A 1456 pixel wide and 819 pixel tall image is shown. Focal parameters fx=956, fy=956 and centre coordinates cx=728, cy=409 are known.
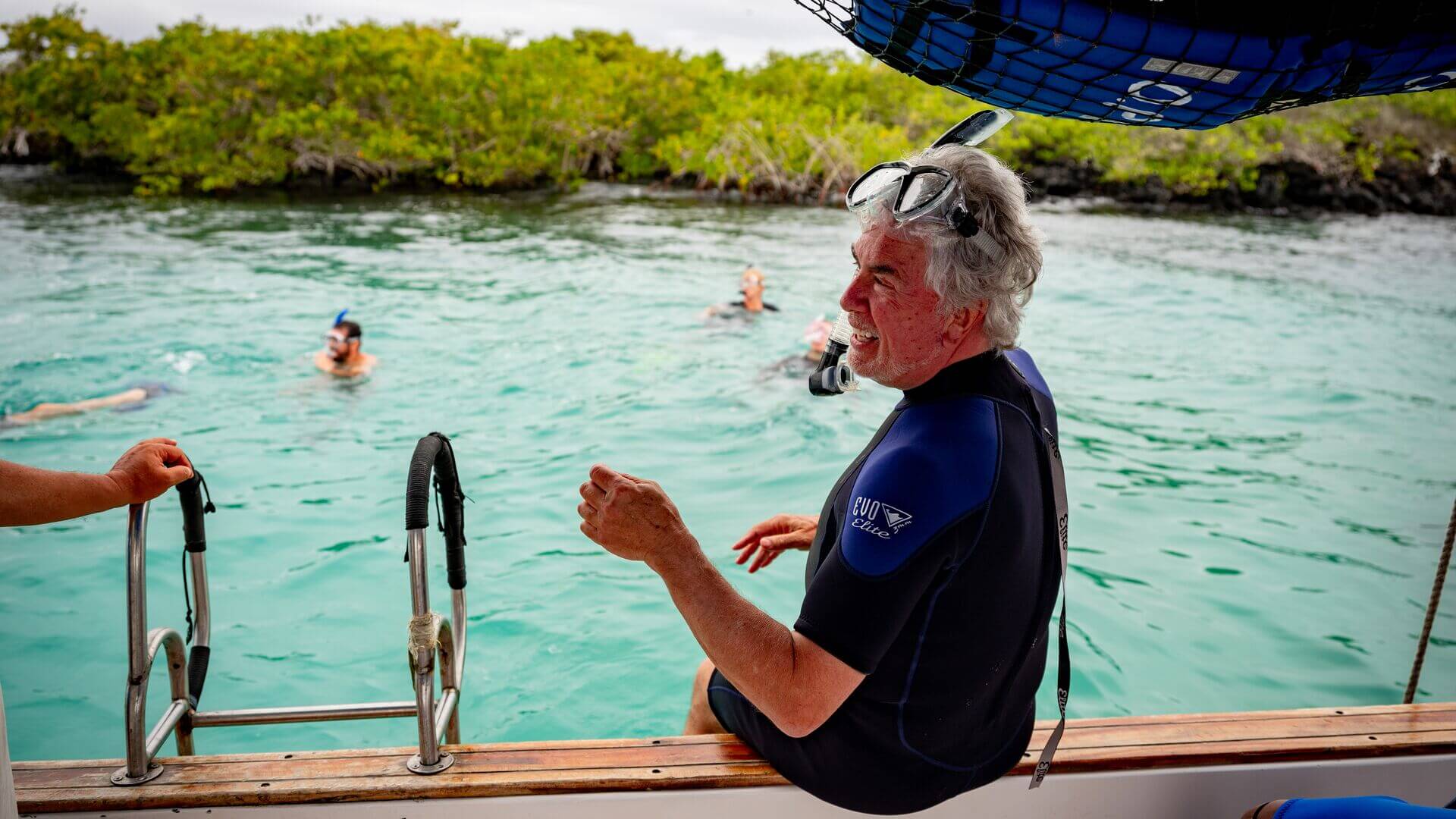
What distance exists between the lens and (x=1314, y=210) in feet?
69.0

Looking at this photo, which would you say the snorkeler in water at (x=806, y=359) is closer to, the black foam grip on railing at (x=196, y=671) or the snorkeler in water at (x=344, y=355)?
the snorkeler in water at (x=344, y=355)

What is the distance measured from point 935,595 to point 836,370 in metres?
0.47

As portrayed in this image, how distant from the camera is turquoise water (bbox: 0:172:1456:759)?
147 inches

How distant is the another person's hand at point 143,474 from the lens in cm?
146

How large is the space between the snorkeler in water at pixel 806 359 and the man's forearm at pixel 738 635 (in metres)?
5.57

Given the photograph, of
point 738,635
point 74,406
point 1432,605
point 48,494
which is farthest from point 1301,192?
point 48,494

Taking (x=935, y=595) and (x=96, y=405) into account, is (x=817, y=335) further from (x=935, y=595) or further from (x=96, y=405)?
(x=935, y=595)

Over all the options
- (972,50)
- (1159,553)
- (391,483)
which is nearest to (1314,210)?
(1159,553)

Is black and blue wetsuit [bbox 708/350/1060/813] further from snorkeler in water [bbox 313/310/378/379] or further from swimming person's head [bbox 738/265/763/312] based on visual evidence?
swimming person's head [bbox 738/265/763/312]

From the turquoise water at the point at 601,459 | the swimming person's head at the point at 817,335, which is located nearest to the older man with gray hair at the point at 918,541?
the turquoise water at the point at 601,459

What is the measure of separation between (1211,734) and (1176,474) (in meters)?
4.35

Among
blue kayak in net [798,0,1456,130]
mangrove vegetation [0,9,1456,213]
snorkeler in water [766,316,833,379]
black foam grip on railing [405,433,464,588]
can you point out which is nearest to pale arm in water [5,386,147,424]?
snorkeler in water [766,316,833,379]

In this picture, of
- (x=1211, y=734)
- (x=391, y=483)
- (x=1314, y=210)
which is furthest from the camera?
(x=1314, y=210)

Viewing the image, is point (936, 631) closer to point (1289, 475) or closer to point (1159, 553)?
point (1159, 553)
